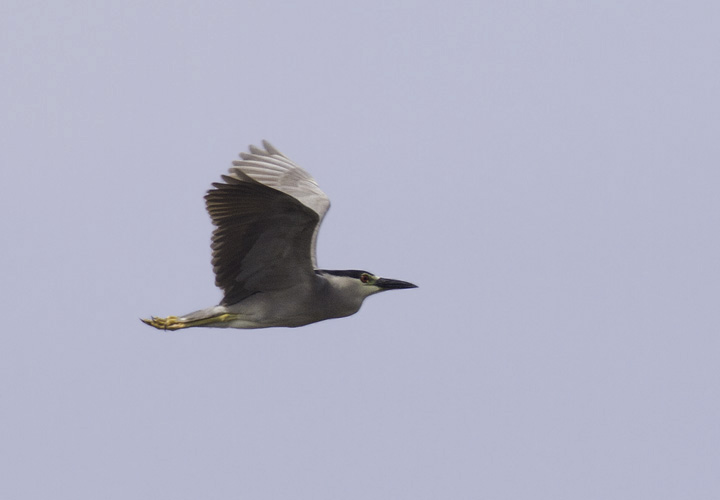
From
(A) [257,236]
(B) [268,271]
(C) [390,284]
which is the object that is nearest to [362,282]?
(C) [390,284]

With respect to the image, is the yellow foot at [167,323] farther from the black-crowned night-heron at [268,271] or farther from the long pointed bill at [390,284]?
the long pointed bill at [390,284]

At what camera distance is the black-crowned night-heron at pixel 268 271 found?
12.4m

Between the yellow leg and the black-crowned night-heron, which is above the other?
the black-crowned night-heron

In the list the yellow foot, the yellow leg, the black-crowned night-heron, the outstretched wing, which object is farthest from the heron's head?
the yellow foot

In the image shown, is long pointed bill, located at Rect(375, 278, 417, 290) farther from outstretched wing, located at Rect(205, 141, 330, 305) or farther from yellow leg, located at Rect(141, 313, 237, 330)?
yellow leg, located at Rect(141, 313, 237, 330)

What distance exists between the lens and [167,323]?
13672mm

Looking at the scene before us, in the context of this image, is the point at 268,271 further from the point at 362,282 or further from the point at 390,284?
the point at 390,284

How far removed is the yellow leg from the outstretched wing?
7.2 inches

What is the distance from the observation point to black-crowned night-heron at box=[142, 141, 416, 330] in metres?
12.4

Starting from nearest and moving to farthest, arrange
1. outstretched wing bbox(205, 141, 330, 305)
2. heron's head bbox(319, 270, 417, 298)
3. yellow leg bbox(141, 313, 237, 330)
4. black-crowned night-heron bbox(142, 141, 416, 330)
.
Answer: outstretched wing bbox(205, 141, 330, 305)
black-crowned night-heron bbox(142, 141, 416, 330)
yellow leg bbox(141, 313, 237, 330)
heron's head bbox(319, 270, 417, 298)

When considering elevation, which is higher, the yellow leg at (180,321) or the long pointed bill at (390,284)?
the long pointed bill at (390,284)

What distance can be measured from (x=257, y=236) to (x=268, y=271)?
0.56 metres

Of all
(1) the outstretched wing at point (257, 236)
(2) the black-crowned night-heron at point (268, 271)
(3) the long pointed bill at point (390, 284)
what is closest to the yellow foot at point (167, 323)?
(2) the black-crowned night-heron at point (268, 271)

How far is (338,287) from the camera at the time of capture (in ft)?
45.4
